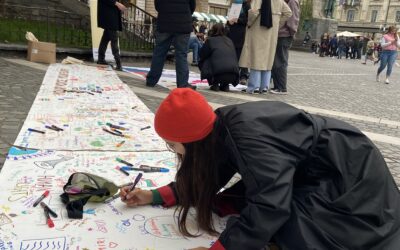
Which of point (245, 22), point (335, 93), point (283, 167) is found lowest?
point (335, 93)

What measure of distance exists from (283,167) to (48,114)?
9.77 feet

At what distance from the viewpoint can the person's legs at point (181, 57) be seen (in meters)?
5.93

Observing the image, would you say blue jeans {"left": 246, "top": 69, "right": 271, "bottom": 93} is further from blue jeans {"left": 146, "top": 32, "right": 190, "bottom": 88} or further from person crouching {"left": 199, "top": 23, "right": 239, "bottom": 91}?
blue jeans {"left": 146, "top": 32, "right": 190, "bottom": 88}

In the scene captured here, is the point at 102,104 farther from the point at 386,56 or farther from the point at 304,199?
the point at 386,56

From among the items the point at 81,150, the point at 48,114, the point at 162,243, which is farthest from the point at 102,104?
the point at 162,243

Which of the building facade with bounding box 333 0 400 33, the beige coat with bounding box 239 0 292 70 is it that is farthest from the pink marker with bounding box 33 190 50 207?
the building facade with bounding box 333 0 400 33

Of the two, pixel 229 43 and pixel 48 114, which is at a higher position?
pixel 229 43

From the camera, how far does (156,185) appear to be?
256 centimetres

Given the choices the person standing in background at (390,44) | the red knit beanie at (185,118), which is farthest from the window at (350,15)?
the red knit beanie at (185,118)

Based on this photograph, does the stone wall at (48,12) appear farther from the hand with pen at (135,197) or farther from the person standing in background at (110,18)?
the hand with pen at (135,197)

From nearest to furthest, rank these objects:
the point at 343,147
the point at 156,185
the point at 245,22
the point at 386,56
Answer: the point at 343,147, the point at 156,185, the point at 245,22, the point at 386,56

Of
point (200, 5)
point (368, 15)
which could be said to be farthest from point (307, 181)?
point (368, 15)

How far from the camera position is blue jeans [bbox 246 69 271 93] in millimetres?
6750

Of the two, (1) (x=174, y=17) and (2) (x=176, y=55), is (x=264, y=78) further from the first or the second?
(1) (x=174, y=17)
